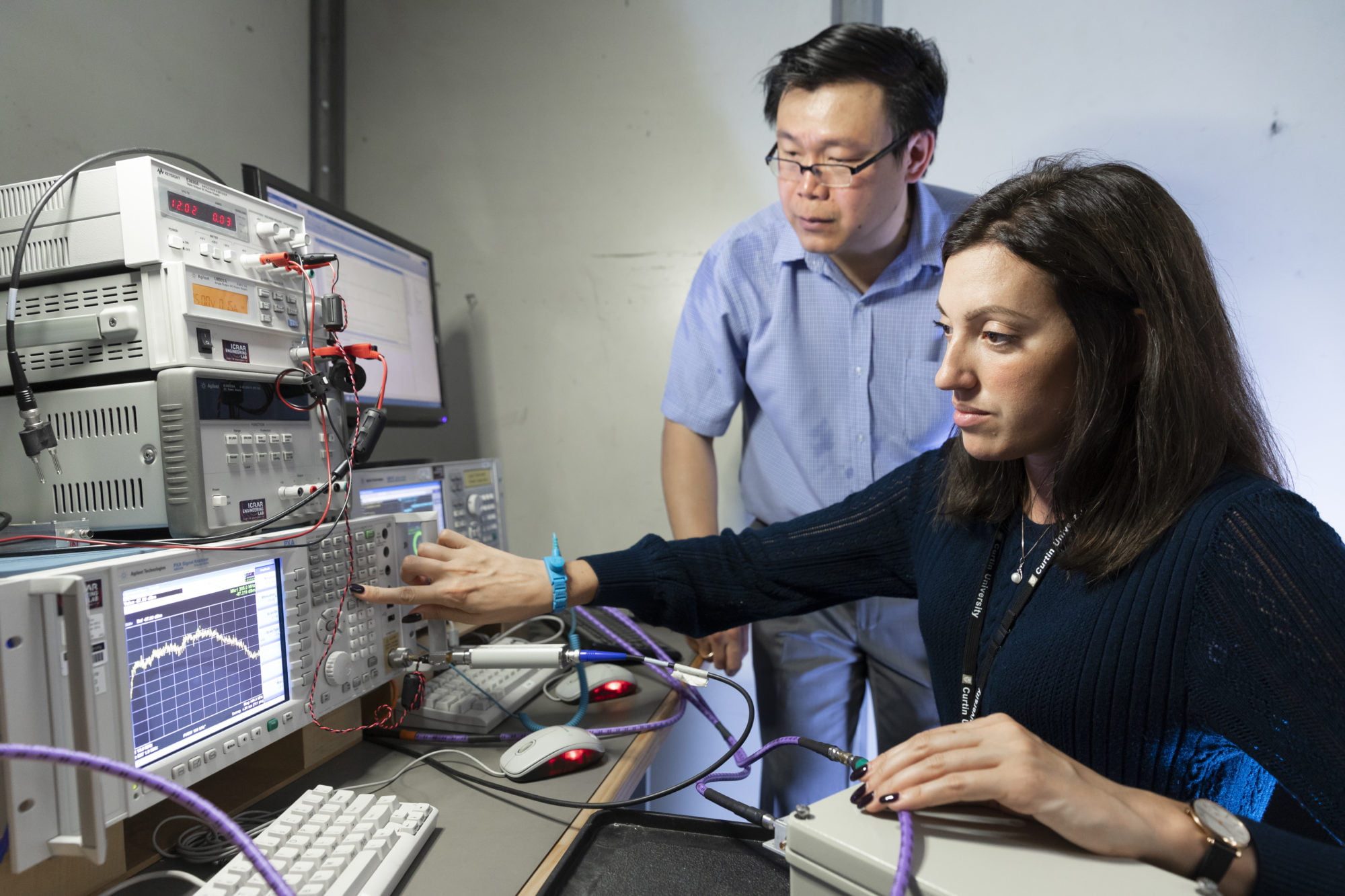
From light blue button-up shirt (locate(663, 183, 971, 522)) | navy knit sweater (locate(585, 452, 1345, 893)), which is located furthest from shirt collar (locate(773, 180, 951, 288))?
navy knit sweater (locate(585, 452, 1345, 893))

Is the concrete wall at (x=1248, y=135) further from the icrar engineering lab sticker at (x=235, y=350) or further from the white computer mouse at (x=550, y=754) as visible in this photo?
the icrar engineering lab sticker at (x=235, y=350)

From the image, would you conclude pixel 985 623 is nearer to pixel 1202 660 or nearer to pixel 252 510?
pixel 1202 660

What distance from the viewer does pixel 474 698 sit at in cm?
110

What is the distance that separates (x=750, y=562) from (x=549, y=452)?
103cm

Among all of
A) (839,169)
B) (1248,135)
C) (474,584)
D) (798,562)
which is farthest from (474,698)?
(1248,135)

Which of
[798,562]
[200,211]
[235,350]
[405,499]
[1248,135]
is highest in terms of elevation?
[1248,135]

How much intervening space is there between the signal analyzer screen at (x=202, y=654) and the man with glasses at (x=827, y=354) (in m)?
0.90

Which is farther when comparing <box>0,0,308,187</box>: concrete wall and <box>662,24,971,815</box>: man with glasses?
<box>662,24,971,815</box>: man with glasses

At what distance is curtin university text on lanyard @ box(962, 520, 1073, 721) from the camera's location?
88 centimetres

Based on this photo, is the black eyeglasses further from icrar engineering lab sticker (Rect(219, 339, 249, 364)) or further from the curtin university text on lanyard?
icrar engineering lab sticker (Rect(219, 339, 249, 364))

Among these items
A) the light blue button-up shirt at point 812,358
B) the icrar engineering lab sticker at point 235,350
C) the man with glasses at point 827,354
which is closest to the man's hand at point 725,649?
the man with glasses at point 827,354

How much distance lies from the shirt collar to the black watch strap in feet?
3.59

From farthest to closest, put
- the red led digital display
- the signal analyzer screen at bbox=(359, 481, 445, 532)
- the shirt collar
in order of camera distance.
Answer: the shirt collar
the signal analyzer screen at bbox=(359, 481, 445, 532)
the red led digital display

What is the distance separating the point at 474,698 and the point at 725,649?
1.89 feet
